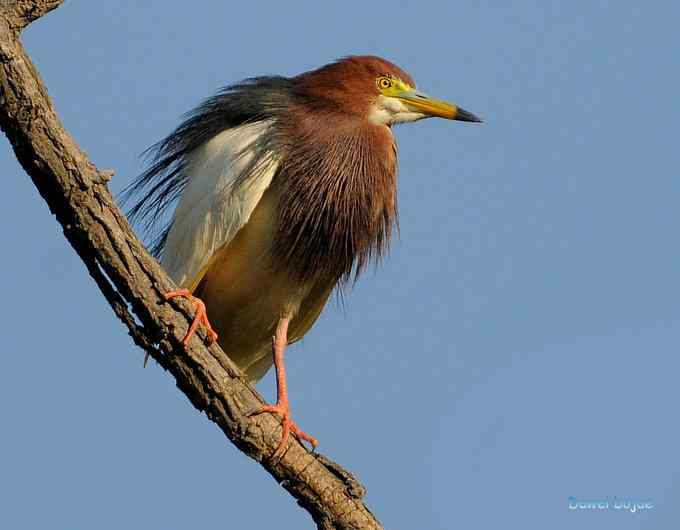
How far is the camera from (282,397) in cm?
469

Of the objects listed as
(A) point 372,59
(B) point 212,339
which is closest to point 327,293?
(A) point 372,59

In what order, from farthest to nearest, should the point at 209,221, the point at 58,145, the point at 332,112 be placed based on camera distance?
the point at 332,112 < the point at 209,221 < the point at 58,145

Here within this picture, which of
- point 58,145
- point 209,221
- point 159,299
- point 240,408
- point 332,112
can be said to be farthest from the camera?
point 332,112

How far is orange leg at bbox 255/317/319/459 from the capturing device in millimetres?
4160

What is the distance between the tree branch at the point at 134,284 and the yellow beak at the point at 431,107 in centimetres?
197

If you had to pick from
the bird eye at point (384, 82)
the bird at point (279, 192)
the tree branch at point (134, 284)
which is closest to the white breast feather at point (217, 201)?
the bird at point (279, 192)

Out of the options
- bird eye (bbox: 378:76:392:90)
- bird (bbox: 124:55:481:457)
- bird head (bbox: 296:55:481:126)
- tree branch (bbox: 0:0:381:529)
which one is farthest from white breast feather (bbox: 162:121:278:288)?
tree branch (bbox: 0:0:381:529)

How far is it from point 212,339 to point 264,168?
122 centimetres

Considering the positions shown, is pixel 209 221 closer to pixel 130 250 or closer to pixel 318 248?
pixel 318 248

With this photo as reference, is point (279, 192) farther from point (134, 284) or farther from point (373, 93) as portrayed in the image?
point (134, 284)

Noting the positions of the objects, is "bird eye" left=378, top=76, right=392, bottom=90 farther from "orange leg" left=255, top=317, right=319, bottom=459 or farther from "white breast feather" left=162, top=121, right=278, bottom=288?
"orange leg" left=255, top=317, right=319, bottom=459

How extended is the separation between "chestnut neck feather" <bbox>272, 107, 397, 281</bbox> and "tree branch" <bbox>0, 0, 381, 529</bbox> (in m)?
1.13

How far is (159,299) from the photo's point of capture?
376 cm

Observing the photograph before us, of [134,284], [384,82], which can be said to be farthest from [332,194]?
[134,284]
